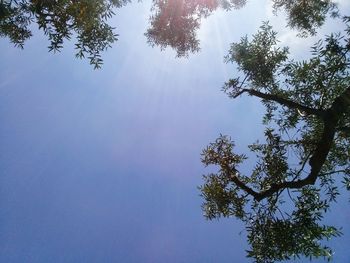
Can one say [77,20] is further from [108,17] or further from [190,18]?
[190,18]

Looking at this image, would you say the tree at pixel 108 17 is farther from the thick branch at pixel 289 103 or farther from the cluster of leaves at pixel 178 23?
the thick branch at pixel 289 103

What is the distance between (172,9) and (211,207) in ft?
40.3

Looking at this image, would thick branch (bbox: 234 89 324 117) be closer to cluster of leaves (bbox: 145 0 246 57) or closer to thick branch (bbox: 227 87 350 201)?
thick branch (bbox: 227 87 350 201)

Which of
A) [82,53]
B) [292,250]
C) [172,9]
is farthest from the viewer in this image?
[172,9]

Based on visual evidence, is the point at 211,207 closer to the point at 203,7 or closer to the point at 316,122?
the point at 316,122

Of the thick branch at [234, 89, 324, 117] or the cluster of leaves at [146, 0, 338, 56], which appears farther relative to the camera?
the cluster of leaves at [146, 0, 338, 56]

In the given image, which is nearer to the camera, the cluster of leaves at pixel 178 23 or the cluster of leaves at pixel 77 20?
the cluster of leaves at pixel 77 20

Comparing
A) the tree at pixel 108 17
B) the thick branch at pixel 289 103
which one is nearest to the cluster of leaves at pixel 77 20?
the tree at pixel 108 17

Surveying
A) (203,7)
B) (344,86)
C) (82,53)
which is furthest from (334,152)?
(82,53)

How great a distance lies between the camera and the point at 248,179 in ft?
56.9

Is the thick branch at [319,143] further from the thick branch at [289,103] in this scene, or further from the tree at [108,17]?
the tree at [108,17]

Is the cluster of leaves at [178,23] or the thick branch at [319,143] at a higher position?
the cluster of leaves at [178,23]

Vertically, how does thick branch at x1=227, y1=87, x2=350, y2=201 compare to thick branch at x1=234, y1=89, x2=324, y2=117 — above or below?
below

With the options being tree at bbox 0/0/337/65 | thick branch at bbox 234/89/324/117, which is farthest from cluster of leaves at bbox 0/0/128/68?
thick branch at bbox 234/89/324/117
